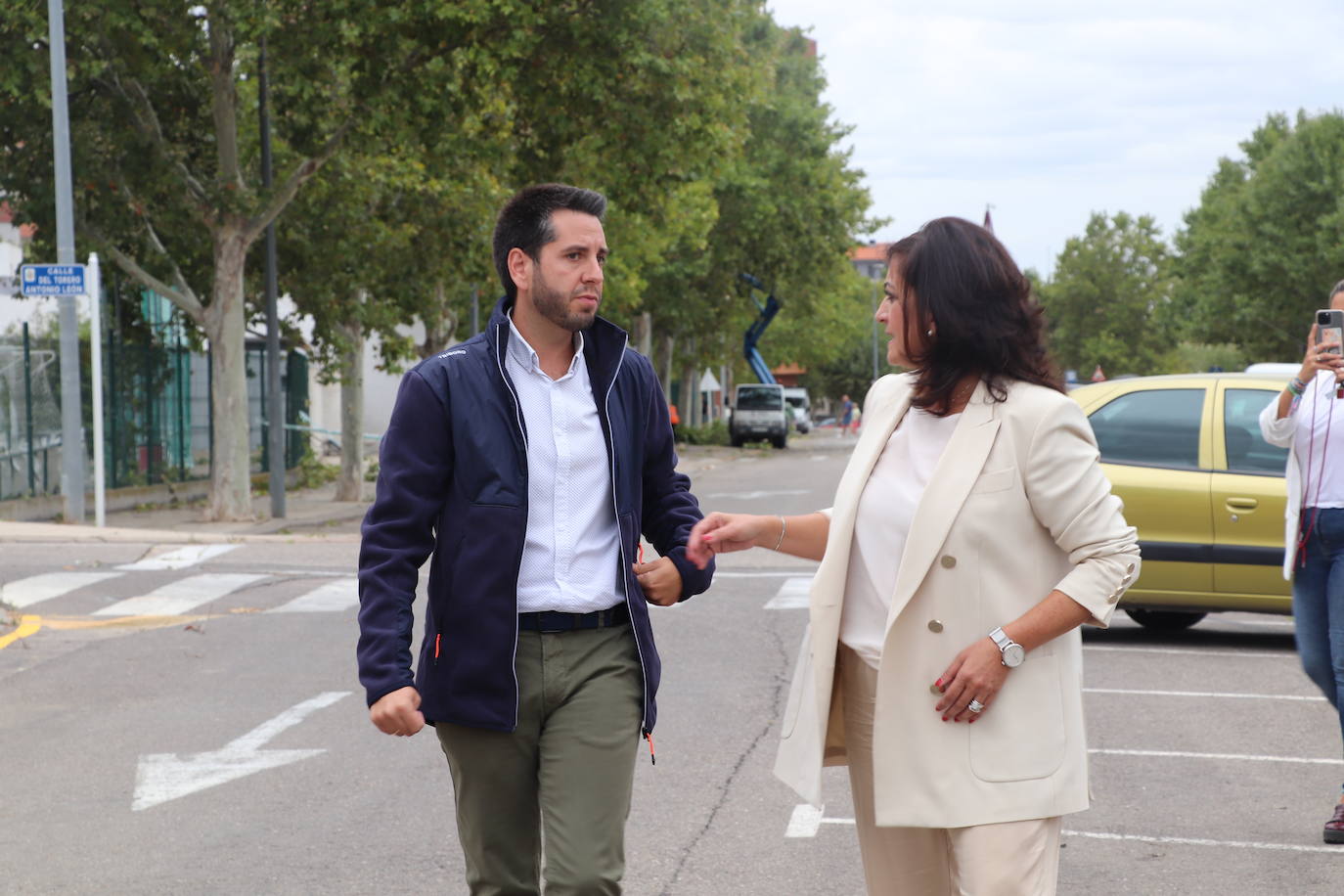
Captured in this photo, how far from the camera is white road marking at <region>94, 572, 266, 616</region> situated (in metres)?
12.3

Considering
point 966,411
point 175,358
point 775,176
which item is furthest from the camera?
point 775,176

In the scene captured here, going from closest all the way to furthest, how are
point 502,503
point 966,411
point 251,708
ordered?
1. point 966,411
2. point 502,503
3. point 251,708

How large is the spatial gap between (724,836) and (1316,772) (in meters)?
2.79

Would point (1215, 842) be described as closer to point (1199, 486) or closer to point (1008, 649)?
point (1008, 649)

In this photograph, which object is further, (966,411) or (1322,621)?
(1322,621)

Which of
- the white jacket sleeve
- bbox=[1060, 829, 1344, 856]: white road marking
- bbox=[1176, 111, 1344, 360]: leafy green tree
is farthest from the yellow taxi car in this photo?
bbox=[1176, 111, 1344, 360]: leafy green tree

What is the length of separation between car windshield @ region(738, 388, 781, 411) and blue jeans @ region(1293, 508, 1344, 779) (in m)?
50.2

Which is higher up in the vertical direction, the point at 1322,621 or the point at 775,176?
the point at 775,176

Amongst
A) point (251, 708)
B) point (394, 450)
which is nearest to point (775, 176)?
point (251, 708)

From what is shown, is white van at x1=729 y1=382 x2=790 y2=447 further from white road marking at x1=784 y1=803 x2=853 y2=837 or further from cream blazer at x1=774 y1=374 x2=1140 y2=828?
cream blazer at x1=774 y1=374 x2=1140 y2=828

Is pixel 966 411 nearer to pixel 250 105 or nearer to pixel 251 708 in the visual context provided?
pixel 251 708

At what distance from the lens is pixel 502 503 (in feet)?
11.5

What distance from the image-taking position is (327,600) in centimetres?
1281

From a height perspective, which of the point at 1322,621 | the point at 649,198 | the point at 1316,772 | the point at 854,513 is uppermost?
the point at 649,198
